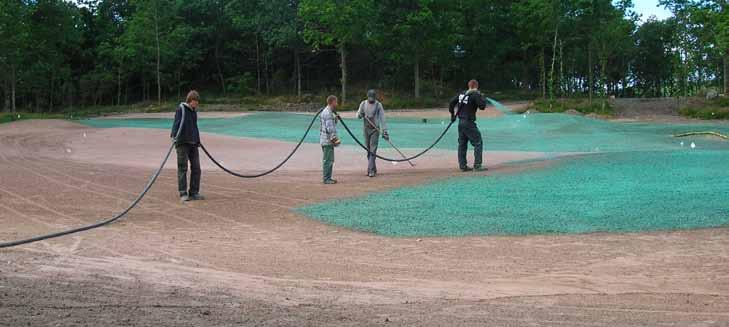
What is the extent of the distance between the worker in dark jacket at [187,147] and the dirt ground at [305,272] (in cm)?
43

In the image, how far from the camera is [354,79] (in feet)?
198

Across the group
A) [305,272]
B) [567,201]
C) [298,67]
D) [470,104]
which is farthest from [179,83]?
[305,272]

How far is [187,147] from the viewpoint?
1283 centimetres

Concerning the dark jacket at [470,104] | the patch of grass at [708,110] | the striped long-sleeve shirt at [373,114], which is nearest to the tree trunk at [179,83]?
the patch of grass at [708,110]

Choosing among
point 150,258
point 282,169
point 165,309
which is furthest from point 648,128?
point 165,309

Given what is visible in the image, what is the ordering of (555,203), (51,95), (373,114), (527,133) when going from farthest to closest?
1. (51,95)
2. (527,133)
3. (373,114)
4. (555,203)

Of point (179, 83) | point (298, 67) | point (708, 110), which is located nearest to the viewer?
point (708, 110)

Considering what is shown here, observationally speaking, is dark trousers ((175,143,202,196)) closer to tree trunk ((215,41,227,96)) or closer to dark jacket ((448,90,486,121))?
dark jacket ((448,90,486,121))

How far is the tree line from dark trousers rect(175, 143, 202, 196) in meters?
33.2

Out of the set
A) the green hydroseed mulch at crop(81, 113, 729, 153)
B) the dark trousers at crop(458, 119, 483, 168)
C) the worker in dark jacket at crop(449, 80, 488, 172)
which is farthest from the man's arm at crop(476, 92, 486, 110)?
the green hydroseed mulch at crop(81, 113, 729, 153)

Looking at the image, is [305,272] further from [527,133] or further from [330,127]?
[527,133]

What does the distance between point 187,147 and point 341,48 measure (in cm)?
3790

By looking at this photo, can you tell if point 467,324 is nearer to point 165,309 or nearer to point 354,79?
point 165,309

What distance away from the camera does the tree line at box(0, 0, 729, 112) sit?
155 ft
